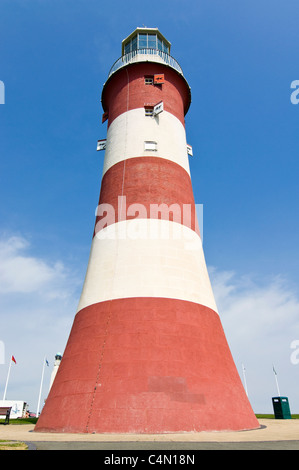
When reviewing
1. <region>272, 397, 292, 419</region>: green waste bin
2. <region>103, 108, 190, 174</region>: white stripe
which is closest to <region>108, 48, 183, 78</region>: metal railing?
<region>103, 108, 190, 174</region>: white stripe

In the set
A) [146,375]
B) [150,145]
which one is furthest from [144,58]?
[146,375]

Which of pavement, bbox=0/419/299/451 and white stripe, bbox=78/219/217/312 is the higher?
white stripe, bbox=78/219/217/312

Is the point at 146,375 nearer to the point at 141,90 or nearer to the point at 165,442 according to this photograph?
the point at 165,442

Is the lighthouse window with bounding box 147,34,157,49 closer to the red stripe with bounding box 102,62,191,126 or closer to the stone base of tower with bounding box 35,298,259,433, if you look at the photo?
the red stripe with bounding box 102,62,191,126

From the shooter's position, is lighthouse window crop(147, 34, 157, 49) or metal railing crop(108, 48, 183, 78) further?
lighthouse window crop(147, 34, 157, 49)

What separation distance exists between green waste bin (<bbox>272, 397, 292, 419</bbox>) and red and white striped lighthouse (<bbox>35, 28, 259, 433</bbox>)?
10.7 m

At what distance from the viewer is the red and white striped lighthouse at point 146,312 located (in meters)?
10.4

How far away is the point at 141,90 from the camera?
59.8 ft

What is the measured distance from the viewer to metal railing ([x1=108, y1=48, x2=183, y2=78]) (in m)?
19.4

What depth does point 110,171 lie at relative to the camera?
16922 mm

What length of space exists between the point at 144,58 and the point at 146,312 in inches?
605

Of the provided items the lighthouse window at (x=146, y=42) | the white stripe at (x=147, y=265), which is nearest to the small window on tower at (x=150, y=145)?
the white stripe at (x=147, y=265)
